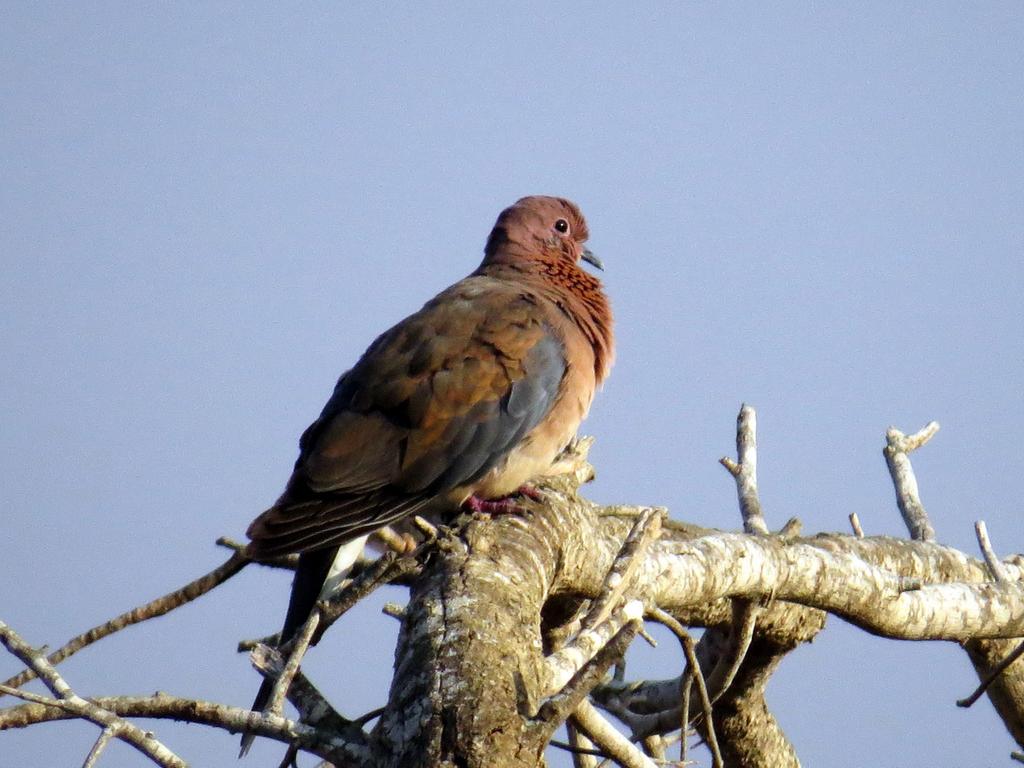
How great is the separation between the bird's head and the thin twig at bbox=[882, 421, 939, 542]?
4.83 feet

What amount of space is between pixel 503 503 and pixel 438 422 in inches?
22.9

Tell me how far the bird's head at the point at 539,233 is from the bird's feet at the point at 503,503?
1517mm

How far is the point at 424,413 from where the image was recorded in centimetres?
417

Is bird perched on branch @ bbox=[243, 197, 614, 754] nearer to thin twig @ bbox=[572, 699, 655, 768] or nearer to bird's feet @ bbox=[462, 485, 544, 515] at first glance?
bird's feet @ bbox=[462, 485, 544, 515]

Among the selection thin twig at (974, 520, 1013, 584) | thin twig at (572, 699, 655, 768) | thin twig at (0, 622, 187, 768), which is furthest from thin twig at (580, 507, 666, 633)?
thin twig at (974, 520, 1013, 584)

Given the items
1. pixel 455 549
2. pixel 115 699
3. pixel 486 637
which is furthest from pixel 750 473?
pixel 115 699

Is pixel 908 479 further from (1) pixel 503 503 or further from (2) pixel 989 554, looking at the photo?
(1) pixel 503 503

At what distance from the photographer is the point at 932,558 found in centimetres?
449

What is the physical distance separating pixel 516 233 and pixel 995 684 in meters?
2.48

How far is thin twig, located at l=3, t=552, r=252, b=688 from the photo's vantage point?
109 inches

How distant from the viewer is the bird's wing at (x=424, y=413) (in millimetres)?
3875

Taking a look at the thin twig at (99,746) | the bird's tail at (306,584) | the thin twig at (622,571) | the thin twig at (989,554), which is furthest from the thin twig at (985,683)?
the thin twig at (99,746)

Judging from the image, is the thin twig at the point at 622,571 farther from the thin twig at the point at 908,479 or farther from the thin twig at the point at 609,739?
the thin twig at the point at 908,479

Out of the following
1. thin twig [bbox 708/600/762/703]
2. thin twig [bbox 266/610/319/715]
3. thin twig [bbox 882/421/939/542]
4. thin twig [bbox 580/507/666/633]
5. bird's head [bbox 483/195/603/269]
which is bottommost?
thin twig [bbox 266/610/319/715]
